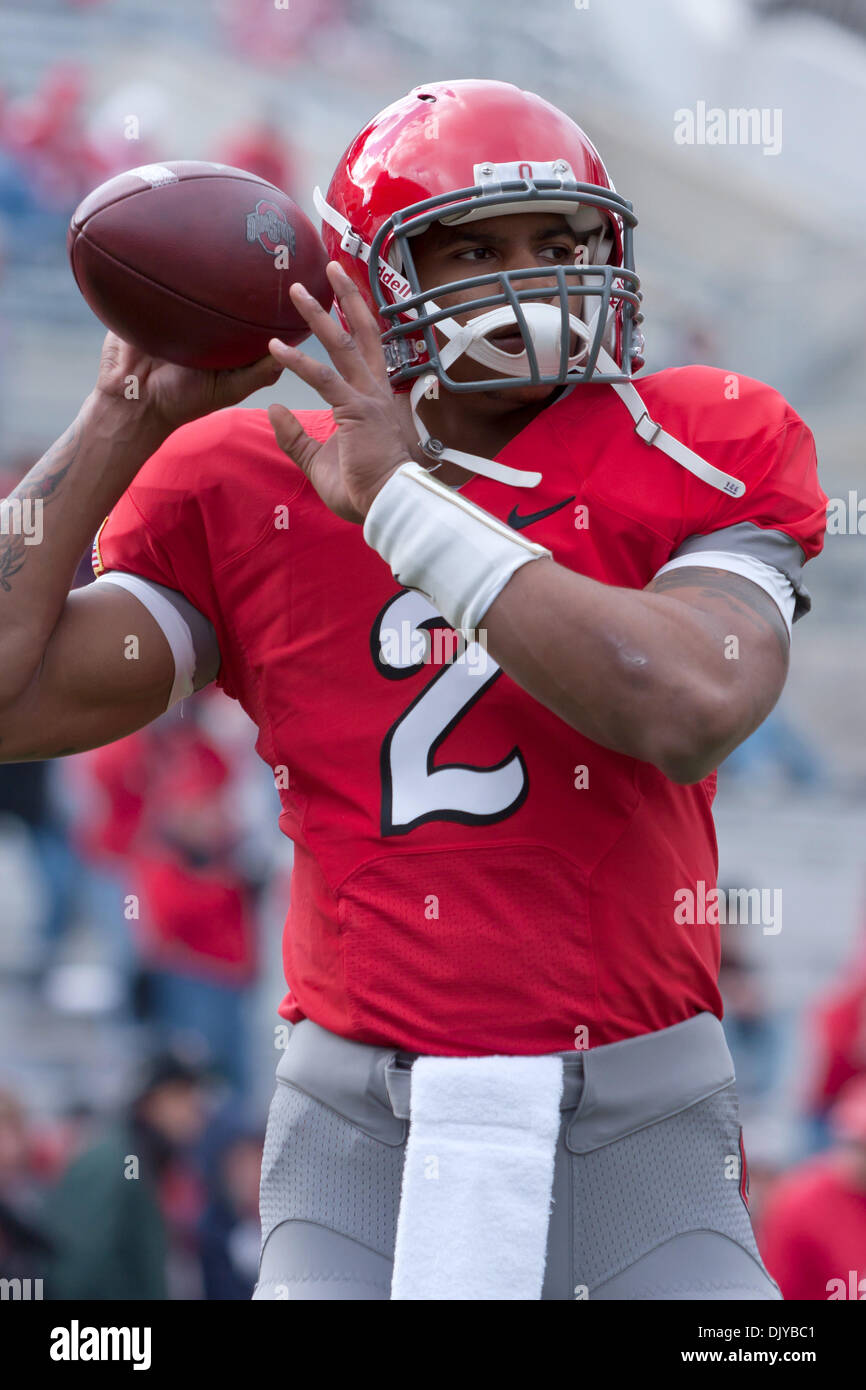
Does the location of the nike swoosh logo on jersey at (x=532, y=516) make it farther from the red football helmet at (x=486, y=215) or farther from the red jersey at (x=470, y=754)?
the red football helmet at (x=486, y=215)

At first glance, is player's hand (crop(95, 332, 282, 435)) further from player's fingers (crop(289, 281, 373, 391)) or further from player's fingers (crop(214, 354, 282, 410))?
player's fingers (crop(289, 281, 373, 391))

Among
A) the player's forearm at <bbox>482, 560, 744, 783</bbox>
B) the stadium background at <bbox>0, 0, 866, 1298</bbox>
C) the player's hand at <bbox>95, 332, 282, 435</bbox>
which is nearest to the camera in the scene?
the player's forearm at <bbox>482, 560, 744, 783</bbox>

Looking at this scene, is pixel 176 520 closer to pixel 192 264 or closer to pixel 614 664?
pixel 192 264

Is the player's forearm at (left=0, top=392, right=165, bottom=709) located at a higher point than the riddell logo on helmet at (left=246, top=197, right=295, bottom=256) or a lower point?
lower

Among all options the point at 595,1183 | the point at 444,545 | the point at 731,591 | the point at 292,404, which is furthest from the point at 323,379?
the point at 292,404

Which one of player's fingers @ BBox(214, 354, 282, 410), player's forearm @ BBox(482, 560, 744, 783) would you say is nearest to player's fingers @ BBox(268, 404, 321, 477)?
player's fingers @ BBox(214, 354, 282, 410)

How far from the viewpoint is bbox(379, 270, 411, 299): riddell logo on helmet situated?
1.84 m

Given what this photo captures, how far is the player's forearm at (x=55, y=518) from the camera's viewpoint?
1.80 metres

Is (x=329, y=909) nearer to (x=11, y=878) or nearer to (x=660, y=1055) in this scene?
(x=660, y=1055)

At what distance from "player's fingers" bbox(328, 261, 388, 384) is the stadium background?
2.11m

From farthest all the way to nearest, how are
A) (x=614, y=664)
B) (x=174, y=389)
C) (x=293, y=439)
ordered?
(x=174, y=389) → (x=293, y=439) → (x=614, y=664)

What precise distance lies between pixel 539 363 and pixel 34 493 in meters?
0.60

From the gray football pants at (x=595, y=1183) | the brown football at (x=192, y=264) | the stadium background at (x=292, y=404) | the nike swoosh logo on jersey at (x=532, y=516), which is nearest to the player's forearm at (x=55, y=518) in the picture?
the brown football at (x=192, y=264)

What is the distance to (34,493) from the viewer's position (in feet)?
6.08
